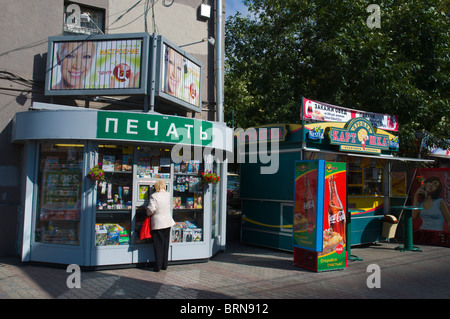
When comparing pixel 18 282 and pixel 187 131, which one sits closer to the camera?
pixel 18 282

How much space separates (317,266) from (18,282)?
5.25 metres

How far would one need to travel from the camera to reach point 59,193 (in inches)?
295

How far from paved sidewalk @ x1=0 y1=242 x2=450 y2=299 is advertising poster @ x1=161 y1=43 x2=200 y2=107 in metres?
3.71

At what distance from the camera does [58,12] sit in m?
8.41

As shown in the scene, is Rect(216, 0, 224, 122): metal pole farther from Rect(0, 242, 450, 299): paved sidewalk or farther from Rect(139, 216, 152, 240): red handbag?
Rect(0, 242, 450, 299): paved sidewalk

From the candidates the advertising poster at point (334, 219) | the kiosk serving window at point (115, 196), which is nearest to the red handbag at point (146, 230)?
the kiosk serving window at point (115, 196)

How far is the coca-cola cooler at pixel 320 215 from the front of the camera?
289 inches

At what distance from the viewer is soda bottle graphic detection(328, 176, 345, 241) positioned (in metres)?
7.58

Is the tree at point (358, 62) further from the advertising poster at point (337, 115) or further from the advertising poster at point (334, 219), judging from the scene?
the advertising poster at point (334, 219)

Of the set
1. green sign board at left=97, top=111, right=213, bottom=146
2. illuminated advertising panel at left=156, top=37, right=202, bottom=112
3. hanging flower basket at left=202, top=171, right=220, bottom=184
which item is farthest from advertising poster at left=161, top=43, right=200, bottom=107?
hanging flower basket at left=202, top=171, right=220, bottom=184

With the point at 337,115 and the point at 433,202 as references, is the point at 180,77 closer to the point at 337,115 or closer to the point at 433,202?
the point at 337,115

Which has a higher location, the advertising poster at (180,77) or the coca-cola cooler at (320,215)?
the advertising poster at (180,77)
